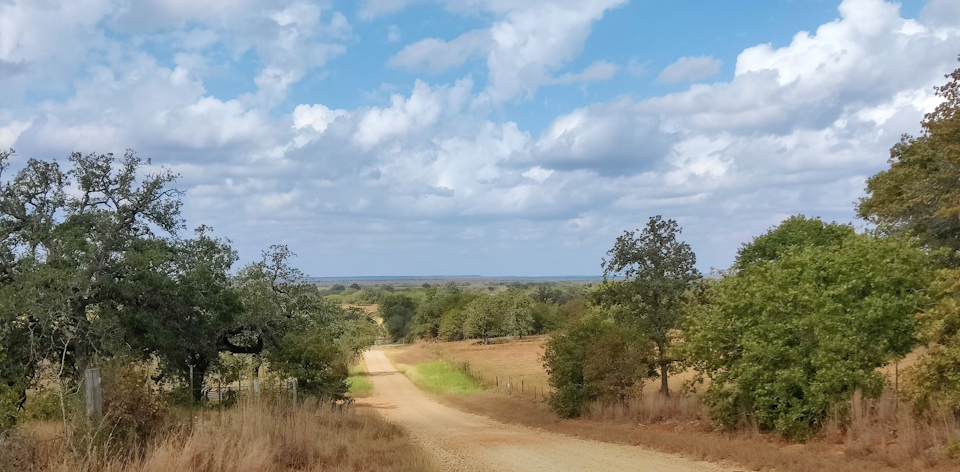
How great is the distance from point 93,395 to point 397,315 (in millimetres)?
108157

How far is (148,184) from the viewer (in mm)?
19609

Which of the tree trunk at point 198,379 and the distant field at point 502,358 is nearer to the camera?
the tree trunk at point 198,379

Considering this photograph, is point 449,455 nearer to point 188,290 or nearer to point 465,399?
point 188,290

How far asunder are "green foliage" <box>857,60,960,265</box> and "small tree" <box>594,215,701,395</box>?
7528 mm

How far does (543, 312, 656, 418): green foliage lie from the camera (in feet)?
83.7

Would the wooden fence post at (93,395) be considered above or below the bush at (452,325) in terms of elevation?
above

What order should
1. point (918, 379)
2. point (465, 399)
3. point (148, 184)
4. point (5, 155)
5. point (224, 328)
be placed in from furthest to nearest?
point (465, 399), point (224, 328), point (148, 184), point (5, 155), point (918, 379)

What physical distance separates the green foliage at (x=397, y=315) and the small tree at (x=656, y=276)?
87.1 m

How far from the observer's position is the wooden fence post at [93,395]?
8734 millimetres

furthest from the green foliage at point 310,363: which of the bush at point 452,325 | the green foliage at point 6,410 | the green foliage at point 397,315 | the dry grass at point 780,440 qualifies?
A: the green foliage at point 397,315

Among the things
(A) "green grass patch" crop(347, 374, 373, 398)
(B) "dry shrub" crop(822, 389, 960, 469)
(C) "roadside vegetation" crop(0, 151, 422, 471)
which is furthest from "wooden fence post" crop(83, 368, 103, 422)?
(A) "green grass patch" crop(347, 374, 373, 398)

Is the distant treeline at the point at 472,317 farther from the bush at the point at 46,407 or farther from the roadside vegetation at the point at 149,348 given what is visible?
the bush at the point at 46,407

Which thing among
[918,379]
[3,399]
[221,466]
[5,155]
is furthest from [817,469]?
[5,155]

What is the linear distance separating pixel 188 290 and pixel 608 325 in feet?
49.5
